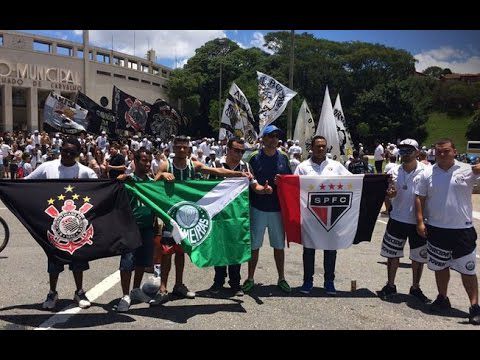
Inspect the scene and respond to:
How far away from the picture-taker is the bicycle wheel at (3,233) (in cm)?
761

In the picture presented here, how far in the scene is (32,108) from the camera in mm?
50281

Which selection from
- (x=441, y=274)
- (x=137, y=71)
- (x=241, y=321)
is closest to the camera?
(x=241, y=321)

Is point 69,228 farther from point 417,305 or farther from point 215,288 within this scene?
point 417,305

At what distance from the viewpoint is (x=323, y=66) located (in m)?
63.7

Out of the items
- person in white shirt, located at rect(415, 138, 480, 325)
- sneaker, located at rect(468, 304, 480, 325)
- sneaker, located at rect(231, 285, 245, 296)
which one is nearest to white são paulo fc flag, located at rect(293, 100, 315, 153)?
sneaker, located at rect(231, 285, 245, 296)

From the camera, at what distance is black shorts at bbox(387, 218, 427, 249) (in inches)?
224

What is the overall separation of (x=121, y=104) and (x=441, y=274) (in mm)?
13715

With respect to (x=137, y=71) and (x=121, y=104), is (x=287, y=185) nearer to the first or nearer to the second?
(x=121, y=104)

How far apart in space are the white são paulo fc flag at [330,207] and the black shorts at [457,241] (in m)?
1.09

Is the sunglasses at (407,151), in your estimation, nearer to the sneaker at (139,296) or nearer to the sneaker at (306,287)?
the sneaker at (306,287)

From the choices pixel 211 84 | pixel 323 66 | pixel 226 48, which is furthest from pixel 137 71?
pixel 323 66

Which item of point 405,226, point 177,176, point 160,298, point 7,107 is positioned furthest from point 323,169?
point 7,107

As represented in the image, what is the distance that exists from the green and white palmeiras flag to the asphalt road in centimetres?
61

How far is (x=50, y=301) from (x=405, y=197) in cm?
445
